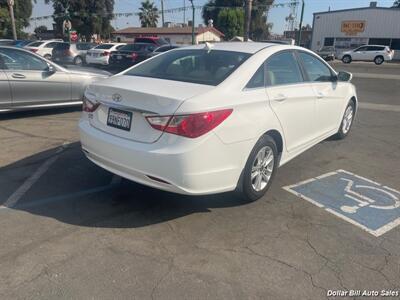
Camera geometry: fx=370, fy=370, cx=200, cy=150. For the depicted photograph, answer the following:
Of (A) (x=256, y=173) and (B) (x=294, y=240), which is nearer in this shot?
(B) (x=294, y=240)

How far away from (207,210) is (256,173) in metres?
0.63

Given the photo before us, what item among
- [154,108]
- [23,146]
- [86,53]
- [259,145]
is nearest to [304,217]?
[259,145]

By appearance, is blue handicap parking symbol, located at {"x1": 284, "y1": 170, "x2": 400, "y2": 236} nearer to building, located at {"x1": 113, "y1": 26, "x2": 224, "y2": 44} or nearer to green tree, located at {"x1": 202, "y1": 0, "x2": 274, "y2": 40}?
building, located at {"x1": 113, "y1": 26, "x2": 224, "y2": 44}

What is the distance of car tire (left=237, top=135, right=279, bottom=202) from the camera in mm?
3588

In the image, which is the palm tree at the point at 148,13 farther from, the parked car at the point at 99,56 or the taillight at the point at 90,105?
the taillight at the point at 90,105

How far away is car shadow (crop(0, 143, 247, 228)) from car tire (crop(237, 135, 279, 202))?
20 cm

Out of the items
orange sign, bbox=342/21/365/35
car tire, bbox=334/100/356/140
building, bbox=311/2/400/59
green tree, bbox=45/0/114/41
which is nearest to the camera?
car tire, bbox=334/100/356/140

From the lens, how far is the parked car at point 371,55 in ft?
117

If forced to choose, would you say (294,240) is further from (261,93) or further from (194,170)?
(261,93)

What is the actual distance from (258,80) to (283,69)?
67 centimetres

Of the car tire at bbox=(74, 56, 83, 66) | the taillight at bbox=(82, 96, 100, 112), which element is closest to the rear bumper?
the taillight at bbox=(82, 96, 100, 112)

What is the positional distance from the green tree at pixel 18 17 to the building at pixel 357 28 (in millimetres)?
40026

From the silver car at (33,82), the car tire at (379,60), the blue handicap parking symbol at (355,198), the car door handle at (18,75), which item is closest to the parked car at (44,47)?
the silver car at (33,82)

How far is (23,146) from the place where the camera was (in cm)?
→ 558
